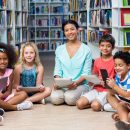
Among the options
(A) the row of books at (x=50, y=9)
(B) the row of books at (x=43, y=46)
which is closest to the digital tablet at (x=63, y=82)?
(B) the row of books at (x=43, y=46)

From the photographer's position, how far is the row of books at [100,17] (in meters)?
6.58

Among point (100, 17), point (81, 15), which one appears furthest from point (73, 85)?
point (81, 15)

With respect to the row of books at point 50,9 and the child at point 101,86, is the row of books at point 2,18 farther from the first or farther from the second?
the row of books at point 50,9

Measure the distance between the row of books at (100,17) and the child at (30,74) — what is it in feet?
8.48

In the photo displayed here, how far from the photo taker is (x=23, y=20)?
939 centimetres

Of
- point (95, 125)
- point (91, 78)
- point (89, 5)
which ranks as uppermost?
point (89, 5)

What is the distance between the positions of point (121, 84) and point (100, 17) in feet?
12.9

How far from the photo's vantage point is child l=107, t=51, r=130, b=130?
125 inches

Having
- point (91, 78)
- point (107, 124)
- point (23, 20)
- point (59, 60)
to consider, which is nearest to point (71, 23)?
point (59, 60)

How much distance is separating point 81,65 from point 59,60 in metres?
0.23

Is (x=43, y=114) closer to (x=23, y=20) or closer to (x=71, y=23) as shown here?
(x=71, y=23)

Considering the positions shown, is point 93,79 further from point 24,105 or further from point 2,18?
point 2,18

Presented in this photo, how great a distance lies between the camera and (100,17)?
715 centimetres

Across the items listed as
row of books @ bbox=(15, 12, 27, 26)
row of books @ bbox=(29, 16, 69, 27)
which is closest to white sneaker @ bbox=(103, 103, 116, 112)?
row of books @ bbox=(15, 12, 27, 26)
